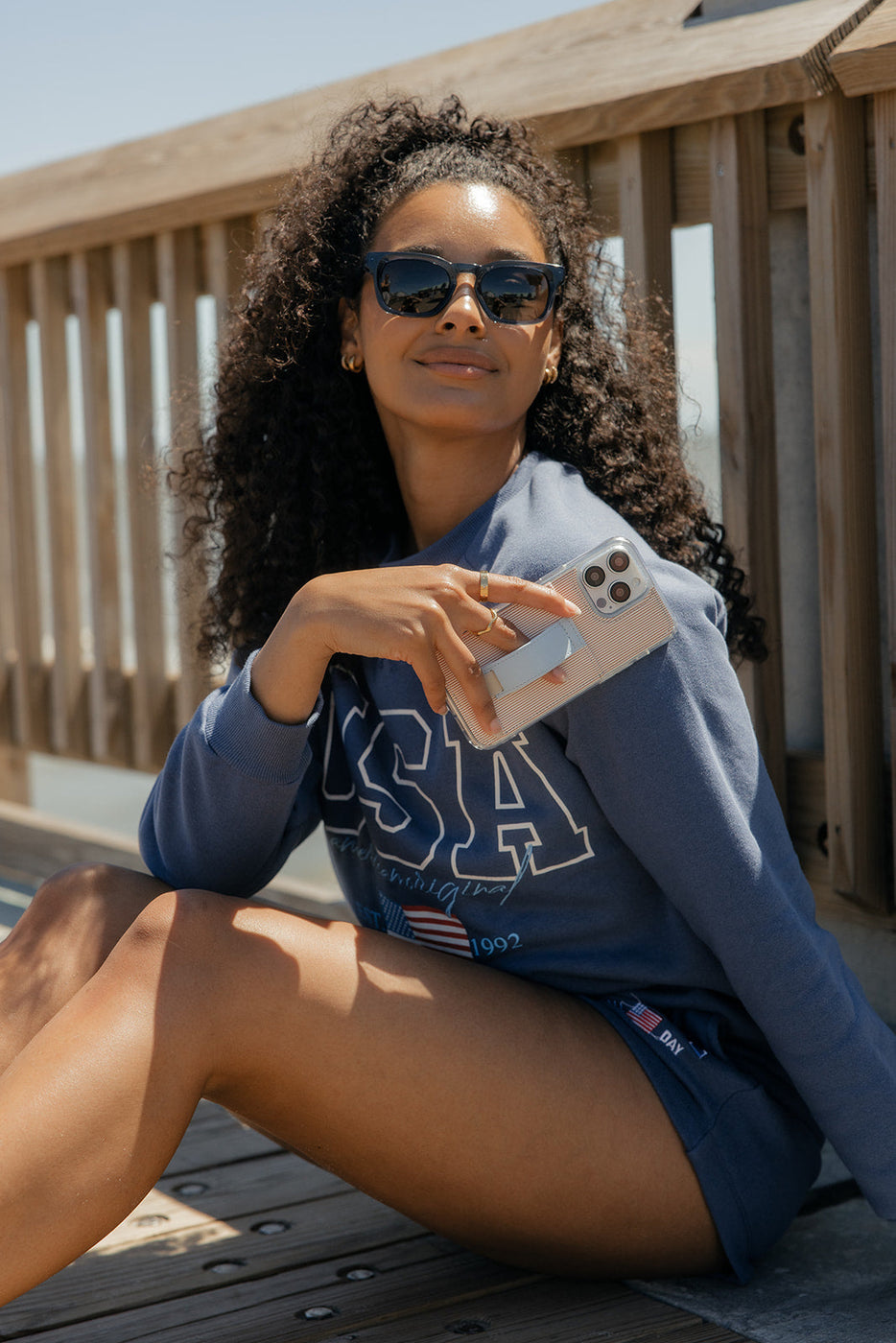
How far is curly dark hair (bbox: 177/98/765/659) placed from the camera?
1.99m

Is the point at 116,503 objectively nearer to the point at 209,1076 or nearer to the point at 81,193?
the point at 81,193

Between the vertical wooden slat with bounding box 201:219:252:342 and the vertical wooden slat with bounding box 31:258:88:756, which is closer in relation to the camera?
the vertical wooden slat with bounding box 201:219:252:342

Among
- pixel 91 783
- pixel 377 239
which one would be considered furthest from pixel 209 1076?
pixel 91 783

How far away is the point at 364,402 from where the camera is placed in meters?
2.11

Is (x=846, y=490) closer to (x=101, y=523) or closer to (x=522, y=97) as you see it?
(x=522, y=97)

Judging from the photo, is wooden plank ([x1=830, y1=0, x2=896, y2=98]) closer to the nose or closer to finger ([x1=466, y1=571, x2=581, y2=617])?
the nose

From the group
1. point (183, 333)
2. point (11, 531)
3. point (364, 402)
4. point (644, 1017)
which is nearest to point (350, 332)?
point (364, 402)

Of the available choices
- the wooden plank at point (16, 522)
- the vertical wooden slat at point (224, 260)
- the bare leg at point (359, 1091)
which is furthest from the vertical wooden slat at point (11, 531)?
the bare leg at point (359, 1091)

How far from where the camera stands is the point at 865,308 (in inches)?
85.5

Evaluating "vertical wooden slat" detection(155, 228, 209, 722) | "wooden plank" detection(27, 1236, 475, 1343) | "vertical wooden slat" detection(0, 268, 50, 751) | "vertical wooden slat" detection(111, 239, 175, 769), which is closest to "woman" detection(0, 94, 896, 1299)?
"wooden plank" detection(27, 1236, 475, 1343)

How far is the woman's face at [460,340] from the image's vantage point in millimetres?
1819

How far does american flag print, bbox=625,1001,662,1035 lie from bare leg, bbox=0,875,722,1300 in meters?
0.04

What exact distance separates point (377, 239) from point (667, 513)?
1.78 ft

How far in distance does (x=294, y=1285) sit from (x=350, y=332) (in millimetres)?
1267
